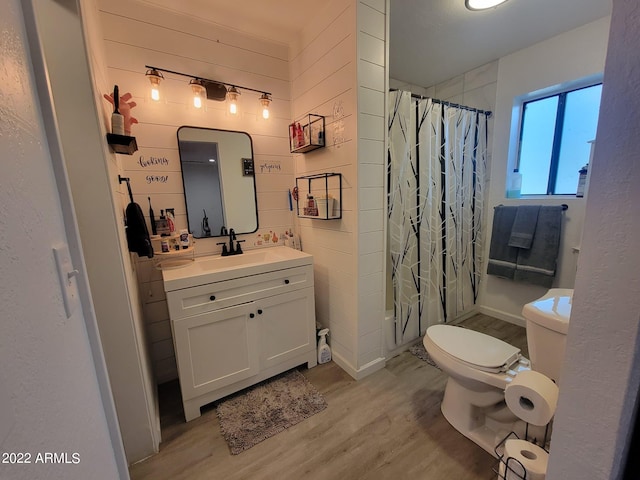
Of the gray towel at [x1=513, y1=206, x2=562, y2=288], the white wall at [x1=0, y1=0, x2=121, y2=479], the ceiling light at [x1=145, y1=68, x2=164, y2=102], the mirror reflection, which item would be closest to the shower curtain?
the gray towel at [x1=513, y1=206, x2=562, y2=288]

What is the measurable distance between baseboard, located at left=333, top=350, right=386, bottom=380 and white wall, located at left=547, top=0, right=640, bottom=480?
136cm

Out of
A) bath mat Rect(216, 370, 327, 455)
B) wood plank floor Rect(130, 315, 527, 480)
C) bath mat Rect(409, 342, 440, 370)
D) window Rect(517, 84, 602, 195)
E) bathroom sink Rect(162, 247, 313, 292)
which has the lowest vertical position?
wood plank floor Rect(130, 315, 527, 480)

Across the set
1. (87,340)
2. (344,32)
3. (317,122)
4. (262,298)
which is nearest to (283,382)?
(262,298)

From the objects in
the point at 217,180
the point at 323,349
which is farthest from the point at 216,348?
the point at 217,180

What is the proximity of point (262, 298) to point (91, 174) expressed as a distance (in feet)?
3.59

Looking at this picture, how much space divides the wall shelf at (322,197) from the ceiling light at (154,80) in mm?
1110

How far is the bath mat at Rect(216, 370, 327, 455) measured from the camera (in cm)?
149

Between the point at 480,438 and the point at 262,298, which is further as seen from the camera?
the point at 262,298

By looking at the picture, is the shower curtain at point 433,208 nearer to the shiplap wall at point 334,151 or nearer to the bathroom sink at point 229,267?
the shiplap wall at point 334,151

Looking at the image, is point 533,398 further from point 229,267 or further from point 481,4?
point 481,4

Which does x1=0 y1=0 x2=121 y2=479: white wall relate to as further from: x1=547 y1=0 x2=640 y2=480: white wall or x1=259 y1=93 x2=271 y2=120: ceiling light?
x1=259 y1=93 x2=271 y2=120: ceiling light

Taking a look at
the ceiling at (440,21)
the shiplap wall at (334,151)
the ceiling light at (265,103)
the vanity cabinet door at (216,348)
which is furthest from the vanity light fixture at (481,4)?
the vanity cabinet door at (216,348)

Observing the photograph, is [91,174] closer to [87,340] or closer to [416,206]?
[87,340]

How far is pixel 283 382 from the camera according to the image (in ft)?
6.20
